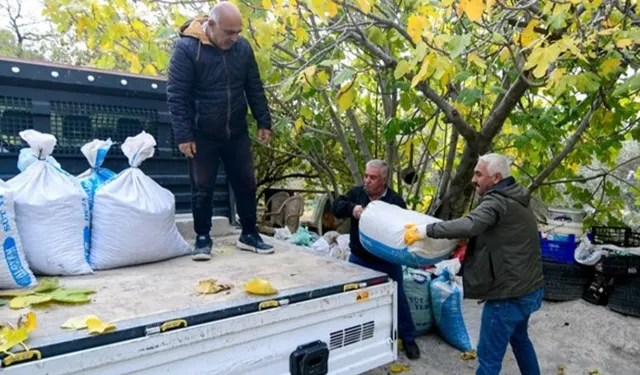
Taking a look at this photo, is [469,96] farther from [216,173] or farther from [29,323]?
[29,323]

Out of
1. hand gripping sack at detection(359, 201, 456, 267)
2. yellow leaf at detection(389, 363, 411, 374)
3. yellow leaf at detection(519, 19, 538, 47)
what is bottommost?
yellow leaf at detection(389, 363, 411, 374)

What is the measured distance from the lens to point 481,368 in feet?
8.52

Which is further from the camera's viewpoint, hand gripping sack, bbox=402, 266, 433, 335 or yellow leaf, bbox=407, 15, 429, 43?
hand gripping sack, bbox=402, 266, 433, 335

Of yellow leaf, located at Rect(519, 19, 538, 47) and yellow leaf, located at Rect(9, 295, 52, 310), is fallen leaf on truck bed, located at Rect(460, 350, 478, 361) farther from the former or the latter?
yellow leaf, located at Rect(9, 295, 52, 310)

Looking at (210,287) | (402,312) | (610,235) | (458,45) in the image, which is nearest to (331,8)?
(458,45)

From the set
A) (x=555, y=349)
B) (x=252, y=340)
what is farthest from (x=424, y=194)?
(x=252, y=340)

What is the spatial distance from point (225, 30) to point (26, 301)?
1.68 metres

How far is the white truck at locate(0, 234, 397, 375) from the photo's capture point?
1435 mm

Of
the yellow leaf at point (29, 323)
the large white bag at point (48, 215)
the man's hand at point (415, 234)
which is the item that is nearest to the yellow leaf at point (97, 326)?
the yellow leaf at point (29, 323)

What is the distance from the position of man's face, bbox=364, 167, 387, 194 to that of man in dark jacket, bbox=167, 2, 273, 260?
0.78m

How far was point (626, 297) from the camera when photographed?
4.24 metres

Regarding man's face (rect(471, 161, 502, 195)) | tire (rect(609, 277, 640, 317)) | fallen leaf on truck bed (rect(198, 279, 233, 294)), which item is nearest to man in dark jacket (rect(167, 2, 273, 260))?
fallen leaf on truck bed (rect(198, 279, 233, 294))

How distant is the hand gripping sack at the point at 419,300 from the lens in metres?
3.56

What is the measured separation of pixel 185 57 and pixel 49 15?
1.52 m
